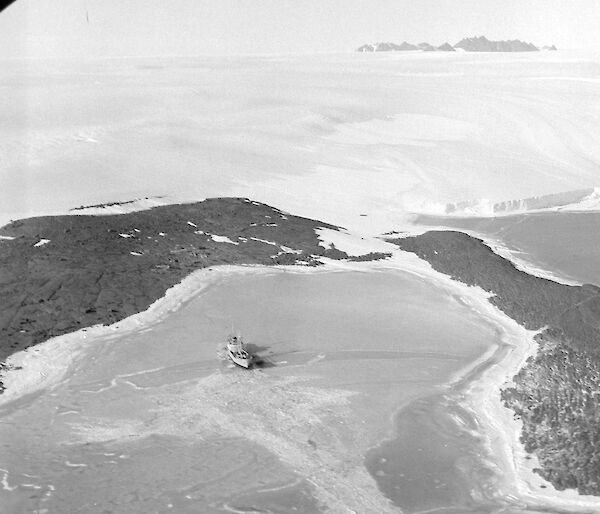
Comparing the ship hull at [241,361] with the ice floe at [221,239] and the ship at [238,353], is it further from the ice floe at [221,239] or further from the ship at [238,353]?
the ice floe at [221,239]

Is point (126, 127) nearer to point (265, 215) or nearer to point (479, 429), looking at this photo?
point (265, 215)

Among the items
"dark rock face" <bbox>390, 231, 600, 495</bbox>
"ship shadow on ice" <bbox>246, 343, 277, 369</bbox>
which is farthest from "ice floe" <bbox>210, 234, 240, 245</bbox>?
"ship shadow on ice" <bbox>246, 343, 277, 369</bbox>

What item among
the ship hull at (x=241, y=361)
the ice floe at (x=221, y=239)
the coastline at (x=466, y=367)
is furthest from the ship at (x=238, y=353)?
the ice floe at (x=221, y=239)

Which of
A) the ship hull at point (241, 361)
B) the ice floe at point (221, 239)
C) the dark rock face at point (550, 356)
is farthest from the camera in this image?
the ice floe at point (221, 239)

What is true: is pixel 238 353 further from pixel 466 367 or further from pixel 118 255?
pixel 118 255

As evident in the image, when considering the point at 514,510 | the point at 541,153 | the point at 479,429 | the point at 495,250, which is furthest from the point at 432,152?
the point at 514,510

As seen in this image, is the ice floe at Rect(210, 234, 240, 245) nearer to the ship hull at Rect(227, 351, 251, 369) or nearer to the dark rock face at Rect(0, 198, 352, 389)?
the dark rock face at Rect(0, 198, 352, 389)
